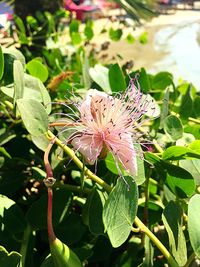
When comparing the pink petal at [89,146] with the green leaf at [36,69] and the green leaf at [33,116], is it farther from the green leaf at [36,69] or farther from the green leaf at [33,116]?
the green leaf at [36,69]

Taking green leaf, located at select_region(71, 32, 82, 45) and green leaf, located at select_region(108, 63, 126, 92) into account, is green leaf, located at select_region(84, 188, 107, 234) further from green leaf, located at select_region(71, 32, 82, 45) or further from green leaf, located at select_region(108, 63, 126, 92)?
green leaf, located at select_region(71, 32, 82, 45)

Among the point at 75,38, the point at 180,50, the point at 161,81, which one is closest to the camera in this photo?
the point at 161,81

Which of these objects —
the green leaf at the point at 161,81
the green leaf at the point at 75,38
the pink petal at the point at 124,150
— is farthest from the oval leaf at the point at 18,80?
the green leaf at the point at 75,38

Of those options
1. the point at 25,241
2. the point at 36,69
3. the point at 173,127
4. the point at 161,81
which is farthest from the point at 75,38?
the point at 25,241

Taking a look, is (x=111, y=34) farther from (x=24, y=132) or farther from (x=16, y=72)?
(x=16, y=72)

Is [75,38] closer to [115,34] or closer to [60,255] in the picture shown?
[115,34]

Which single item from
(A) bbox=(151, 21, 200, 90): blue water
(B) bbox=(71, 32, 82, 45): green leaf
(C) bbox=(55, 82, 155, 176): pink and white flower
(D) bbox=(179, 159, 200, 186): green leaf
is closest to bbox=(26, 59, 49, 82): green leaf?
(C) bbox=(55, 82, 155, 176): pink and white flower

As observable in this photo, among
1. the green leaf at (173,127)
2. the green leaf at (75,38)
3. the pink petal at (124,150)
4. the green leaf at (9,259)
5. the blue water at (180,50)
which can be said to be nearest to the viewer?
the green leaf at (9,259)
